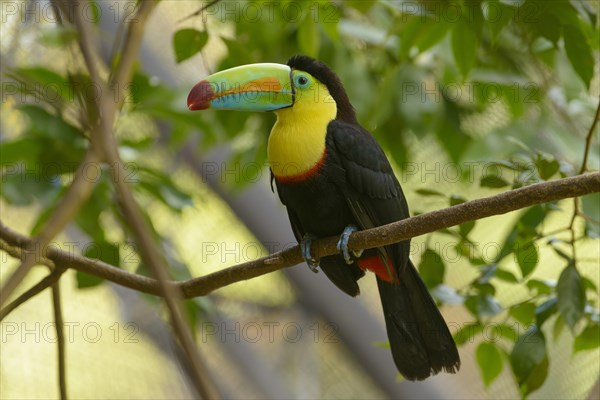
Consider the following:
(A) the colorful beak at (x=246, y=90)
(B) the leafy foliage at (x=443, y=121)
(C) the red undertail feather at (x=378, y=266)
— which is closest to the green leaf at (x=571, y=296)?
(B) the leafy foliage at (x=443, y=121)

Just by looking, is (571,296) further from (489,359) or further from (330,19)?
(330,19)

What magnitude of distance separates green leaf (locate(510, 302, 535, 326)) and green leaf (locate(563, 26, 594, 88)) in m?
0.51

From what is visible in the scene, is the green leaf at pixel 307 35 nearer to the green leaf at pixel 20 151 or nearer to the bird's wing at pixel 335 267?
the bird's wing at pixel 335 267

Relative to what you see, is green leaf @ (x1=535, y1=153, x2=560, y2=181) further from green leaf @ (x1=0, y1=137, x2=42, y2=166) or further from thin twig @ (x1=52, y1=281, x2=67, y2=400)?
green leaf @ (x1=0, y1=137, x2=42, y2=166)

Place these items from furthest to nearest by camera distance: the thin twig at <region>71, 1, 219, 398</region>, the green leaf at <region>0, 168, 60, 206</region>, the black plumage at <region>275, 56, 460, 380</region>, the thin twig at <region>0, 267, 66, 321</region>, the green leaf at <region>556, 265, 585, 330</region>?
the green leaf at <region>0, 168, 60, 206</region>
the black plumage at <region>275, 56, 460, 380</region>
the green leaf at <region>556, 265, 585, 330</region>
the thin twig at <region>0, 267, 66, 321</region>
the thin twig at <region>71, 1, 219, 398</region>

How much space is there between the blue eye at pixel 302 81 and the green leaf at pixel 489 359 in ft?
2.36

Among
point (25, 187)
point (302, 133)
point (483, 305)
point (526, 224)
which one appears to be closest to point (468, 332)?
point (483, 305)

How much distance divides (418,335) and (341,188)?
38 centimetres

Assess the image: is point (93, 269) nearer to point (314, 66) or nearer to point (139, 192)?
point (139, 192)

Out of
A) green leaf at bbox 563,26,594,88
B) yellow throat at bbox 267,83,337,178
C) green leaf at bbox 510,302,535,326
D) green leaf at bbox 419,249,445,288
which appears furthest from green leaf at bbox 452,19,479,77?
green leaf at bbox 510,302,535,326

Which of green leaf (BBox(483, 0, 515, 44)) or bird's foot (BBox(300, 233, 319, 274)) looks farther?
bird's foot (BBox(300, 233, 319, 274))

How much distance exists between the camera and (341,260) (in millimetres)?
1960

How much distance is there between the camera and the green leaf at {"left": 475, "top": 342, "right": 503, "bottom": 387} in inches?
72.2

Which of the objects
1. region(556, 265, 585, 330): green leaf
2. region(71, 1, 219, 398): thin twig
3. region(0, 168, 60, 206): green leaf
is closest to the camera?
region(71, 1, 219, 398): thin twig
